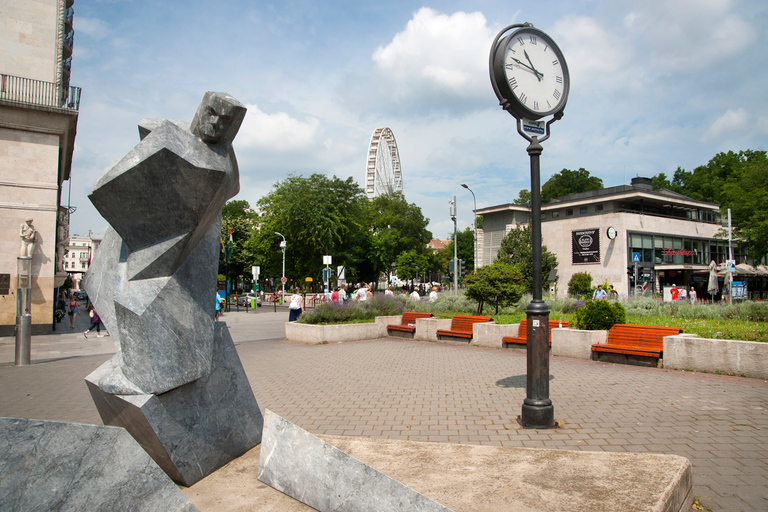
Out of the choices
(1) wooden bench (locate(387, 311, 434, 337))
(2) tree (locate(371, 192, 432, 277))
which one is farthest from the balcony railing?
(2) tree (locate(371, 192, 432, 277))

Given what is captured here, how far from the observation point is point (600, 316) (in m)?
12.1

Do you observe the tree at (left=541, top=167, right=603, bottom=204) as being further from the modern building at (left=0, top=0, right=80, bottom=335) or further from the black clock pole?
the black clock pole

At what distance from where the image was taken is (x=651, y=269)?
160 feet

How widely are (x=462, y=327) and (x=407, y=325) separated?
2.45m

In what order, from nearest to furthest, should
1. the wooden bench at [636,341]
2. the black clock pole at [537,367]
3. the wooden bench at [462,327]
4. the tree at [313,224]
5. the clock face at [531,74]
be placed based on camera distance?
the black clock pole at [537,367] < the clock face at [531,74] < the wooden bench at [636,341] < the wooden bench at [462,327] < the tree at [313,224]

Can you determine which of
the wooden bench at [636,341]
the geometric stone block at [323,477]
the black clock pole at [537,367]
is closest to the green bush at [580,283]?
the wooden bench at [636,341]

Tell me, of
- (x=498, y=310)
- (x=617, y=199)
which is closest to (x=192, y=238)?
(x=498, y=310)

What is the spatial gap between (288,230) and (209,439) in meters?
42.7

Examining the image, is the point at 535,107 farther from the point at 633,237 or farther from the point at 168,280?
the point at 633,237

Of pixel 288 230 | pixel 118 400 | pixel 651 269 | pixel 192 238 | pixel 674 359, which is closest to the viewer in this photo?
pixel 118 400

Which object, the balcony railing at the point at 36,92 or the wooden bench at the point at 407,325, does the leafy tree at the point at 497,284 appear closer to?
the wooden bench at the point at 407,325

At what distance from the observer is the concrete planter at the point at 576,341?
1142cm

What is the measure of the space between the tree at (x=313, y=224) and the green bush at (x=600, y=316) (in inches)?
1293

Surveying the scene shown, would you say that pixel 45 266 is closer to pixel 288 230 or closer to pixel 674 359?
pixel 674 359
